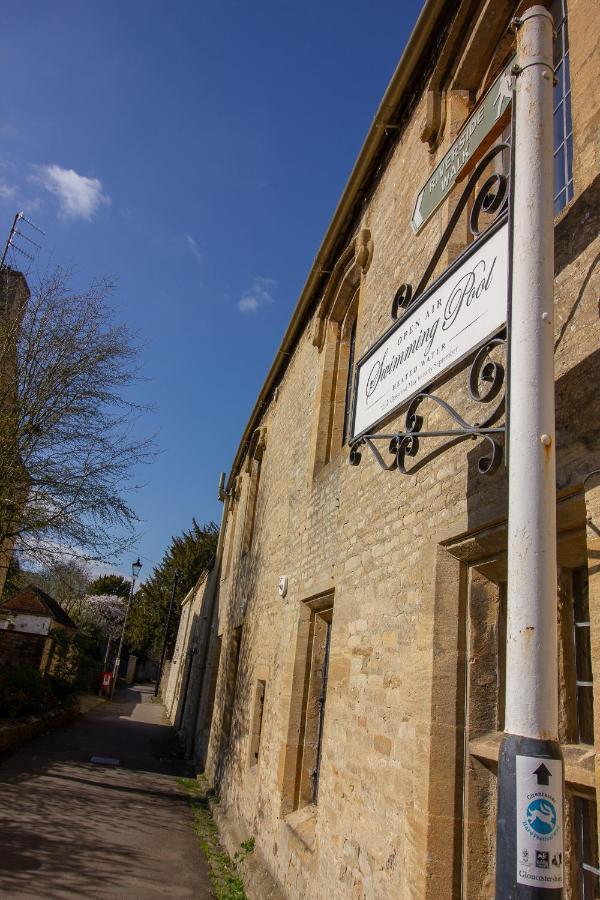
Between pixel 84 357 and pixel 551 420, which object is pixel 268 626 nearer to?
pixel 84 357

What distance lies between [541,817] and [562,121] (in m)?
3.55

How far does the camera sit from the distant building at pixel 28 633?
16.8 meters

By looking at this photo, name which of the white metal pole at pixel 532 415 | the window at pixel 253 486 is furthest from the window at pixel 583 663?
the window at pixel 253 486

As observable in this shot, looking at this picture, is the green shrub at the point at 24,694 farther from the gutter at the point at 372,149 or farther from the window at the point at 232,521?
the gutter at the point at 372,149

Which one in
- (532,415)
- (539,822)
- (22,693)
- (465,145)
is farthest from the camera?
(22,693)

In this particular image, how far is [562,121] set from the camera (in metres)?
3.58

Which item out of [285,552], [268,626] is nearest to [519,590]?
[285,552]

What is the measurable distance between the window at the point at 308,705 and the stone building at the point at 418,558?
0.02 meters

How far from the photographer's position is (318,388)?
774 centimetres

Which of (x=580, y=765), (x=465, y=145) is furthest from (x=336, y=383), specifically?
(x=580, y=765)

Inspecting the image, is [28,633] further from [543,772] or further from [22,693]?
[543,772]

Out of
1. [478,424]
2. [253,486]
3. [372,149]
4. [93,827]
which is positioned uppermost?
[372,149]

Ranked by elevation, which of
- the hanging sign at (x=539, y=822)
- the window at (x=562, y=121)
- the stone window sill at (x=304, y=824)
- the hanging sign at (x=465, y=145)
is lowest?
the stone window sill at (x=304, y=824)

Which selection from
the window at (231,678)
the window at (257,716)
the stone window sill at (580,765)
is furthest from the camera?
the window at (231,678)
